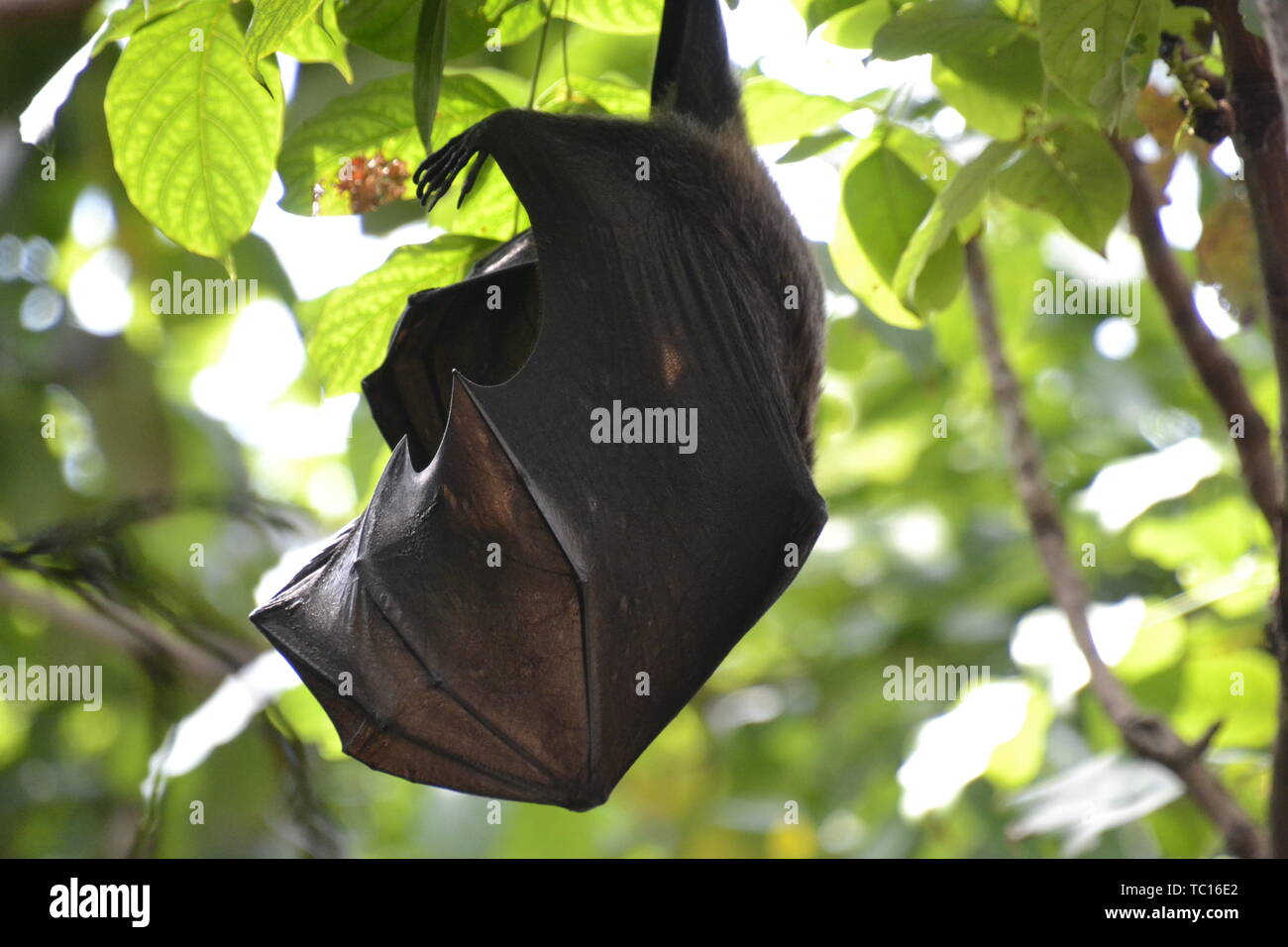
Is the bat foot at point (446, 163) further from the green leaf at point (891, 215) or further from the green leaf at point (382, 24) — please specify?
the green leaf at point (891, 215)

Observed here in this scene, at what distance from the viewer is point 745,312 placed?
232 cm

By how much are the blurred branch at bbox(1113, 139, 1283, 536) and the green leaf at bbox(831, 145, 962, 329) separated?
53 cm

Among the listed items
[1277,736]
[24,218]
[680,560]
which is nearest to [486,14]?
[680,560]

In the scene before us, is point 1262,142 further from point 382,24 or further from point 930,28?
point 382,24

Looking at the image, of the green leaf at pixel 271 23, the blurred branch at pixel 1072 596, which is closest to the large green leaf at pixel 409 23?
the green leaf at pixel 271 23

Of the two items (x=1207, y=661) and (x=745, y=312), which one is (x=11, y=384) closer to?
(x=745, y=312)

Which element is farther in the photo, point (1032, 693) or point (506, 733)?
point (1032, 693)

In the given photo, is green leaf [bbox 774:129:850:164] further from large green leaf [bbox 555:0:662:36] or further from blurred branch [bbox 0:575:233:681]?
blurred branch [bbox 0:575:233:681]

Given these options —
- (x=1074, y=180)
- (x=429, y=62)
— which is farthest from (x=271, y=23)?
(x=1074, y=180)

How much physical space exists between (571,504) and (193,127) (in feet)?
3.00

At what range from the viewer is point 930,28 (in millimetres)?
2039

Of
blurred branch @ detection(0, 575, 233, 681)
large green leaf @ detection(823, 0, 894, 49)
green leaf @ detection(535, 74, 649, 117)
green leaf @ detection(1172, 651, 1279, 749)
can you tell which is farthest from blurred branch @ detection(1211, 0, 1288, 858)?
blurred branch @ detection(0, 575, 233, 681)

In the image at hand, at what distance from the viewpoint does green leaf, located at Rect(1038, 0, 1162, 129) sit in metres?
1.82
